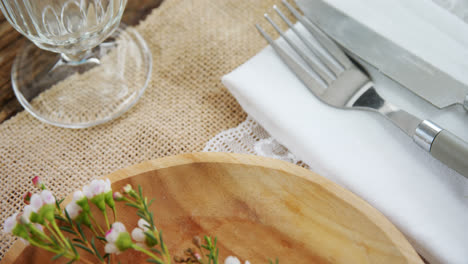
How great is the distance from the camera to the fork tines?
0.50 m

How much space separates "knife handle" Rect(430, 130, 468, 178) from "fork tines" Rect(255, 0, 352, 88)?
0.44ft

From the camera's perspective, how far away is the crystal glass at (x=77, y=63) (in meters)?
0.49

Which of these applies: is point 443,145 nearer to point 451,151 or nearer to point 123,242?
point 451,151

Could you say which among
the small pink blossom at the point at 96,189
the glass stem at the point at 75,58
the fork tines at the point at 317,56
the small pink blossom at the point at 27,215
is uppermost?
the fork tines at the point at 317,56

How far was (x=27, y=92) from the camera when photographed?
1.89ft

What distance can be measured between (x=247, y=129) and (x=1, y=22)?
0.40 metres

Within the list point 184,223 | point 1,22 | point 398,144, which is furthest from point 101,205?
point 1,22

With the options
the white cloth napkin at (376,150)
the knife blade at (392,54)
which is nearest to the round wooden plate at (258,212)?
the white cloth napkin at (376,150)

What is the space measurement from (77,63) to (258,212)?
1.13 feet

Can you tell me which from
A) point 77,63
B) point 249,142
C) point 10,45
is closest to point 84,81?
point 77,63

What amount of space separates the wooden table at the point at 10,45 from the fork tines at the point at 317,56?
9.3 inches

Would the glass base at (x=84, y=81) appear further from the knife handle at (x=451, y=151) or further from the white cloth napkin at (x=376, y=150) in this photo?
the knife handle at (x=451, y=151)

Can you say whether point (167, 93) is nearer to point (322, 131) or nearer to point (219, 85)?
point (219, 85)

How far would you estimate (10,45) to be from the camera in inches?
24.5
